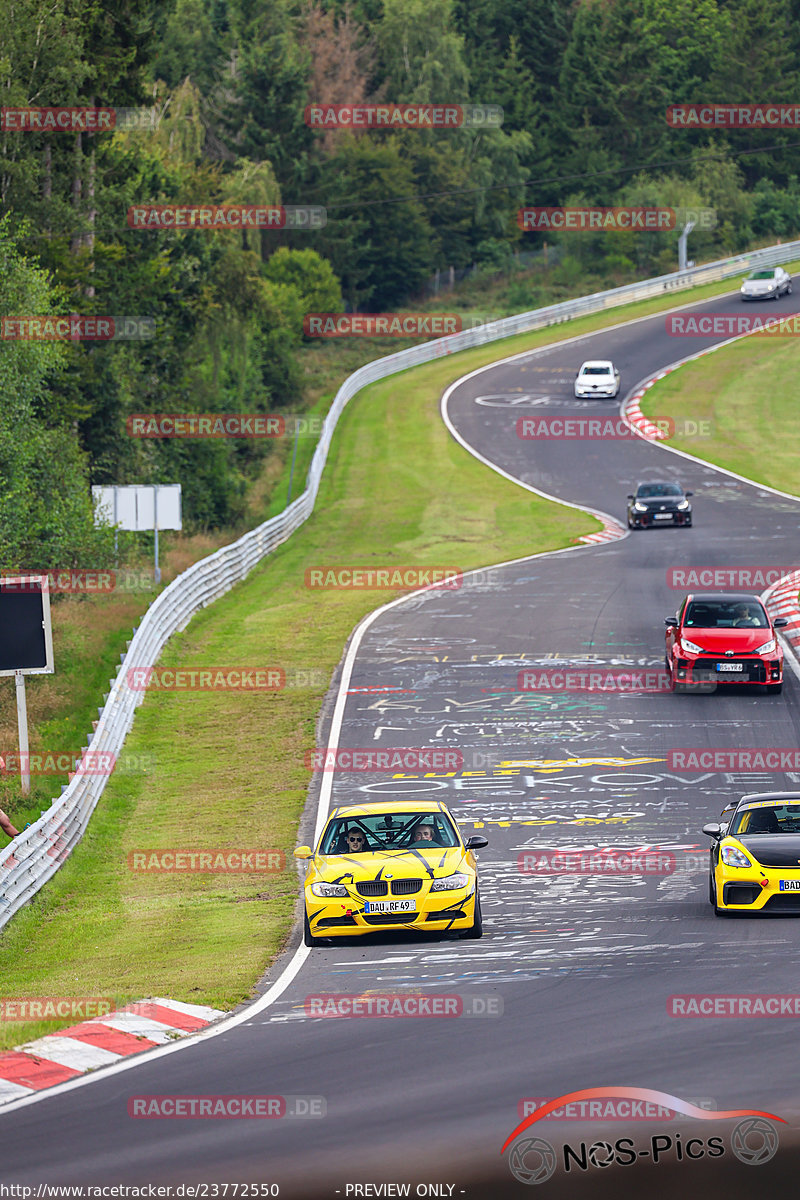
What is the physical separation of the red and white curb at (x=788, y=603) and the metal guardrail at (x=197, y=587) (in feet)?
41.5

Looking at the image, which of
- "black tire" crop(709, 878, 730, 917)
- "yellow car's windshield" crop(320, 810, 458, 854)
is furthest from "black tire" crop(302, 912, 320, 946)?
"black tire" crop(709, 878, 730, 917)

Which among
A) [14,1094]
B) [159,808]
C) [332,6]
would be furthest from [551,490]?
[332,6]

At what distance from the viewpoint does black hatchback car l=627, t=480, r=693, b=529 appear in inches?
1695

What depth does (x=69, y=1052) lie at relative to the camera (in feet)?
34.6

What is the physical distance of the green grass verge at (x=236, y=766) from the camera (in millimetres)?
14711

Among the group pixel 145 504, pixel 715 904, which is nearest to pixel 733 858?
pixel 715 904

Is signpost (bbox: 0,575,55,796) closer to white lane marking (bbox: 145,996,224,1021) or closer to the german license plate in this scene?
the german license plate

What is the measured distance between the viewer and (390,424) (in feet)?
210

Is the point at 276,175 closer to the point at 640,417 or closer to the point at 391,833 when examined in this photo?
the point at 640,417

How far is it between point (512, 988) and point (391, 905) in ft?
7.49

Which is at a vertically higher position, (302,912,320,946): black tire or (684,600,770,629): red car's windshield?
(684,600,770,629): red car's windshield

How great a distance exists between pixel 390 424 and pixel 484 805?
147 feet

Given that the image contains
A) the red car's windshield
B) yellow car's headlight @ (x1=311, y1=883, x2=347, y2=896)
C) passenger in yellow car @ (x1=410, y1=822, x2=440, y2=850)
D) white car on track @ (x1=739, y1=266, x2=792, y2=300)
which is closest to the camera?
yellow car's headlight @ (x1=311, y1=883, x2=347, y2=896)

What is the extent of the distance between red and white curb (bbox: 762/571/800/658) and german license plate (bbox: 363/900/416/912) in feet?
54.8
